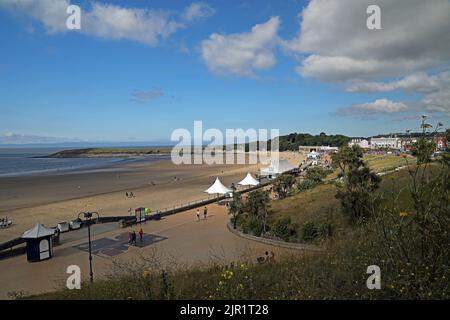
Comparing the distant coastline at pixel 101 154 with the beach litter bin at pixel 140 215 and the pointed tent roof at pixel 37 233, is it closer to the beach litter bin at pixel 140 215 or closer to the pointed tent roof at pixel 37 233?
the beach litter bin at pixel 140 215

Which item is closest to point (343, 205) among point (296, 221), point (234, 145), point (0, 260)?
point (296, 221)

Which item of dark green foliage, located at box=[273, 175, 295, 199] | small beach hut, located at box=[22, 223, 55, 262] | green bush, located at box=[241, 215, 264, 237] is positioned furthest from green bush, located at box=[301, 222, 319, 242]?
dark green foliage, located at box=[273, 175, 295, 199]

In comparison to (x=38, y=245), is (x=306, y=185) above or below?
above

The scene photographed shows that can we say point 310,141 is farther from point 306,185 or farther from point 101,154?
point 306,185

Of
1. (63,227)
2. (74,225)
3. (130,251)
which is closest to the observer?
(130,251)

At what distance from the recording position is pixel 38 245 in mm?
12922

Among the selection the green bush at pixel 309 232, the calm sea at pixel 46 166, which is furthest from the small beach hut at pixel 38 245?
the calm sea at pixel 46 166

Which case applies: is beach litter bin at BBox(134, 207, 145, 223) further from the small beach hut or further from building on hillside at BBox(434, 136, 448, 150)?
building on hillside at BBox(434, 136, 448, 150)

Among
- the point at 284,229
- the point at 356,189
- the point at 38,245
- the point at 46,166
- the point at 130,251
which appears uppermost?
the point at 356,189

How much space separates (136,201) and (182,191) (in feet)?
21.4

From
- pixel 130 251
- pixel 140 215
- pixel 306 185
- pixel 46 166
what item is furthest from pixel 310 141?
pixel 130 251

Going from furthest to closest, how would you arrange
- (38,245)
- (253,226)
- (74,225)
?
(74,225) < (253,226) < (38,245)

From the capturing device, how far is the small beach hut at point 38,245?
42.1 ft
